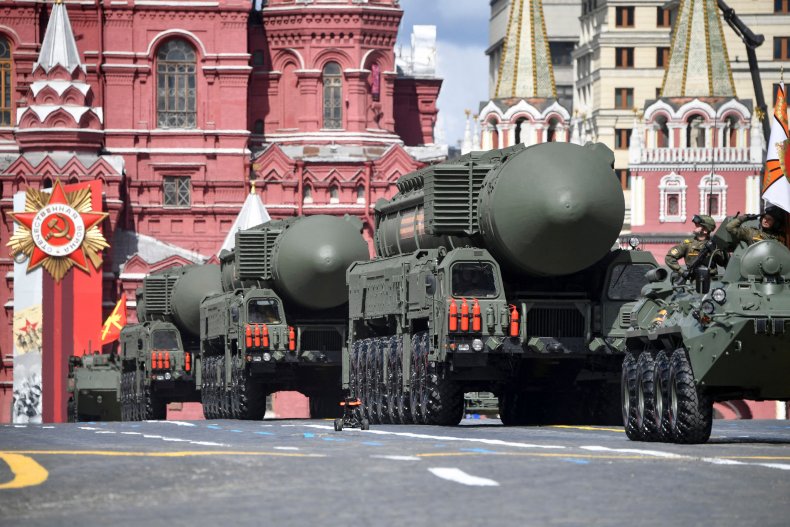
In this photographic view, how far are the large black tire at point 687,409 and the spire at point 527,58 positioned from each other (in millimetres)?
92518

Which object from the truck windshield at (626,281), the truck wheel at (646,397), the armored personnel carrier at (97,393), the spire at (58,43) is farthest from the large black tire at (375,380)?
the spire at (58,43)

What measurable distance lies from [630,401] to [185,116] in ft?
278

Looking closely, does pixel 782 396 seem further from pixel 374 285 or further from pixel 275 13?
pixel 275 13

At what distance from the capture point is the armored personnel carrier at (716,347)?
24.4 m

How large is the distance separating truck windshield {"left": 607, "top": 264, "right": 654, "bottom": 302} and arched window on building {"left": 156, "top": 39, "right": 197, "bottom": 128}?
75.2 metres

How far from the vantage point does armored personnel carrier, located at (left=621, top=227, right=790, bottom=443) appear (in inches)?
959

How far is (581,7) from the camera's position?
174 metres

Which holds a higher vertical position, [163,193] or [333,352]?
[163,193]

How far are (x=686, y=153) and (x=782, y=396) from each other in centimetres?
8901

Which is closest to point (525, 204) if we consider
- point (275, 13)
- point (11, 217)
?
point (11, 217)

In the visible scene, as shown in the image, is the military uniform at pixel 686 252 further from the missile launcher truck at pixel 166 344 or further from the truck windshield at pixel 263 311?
the missile launcher truck at pixel 166 344

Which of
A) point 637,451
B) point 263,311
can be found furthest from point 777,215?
point 263,311

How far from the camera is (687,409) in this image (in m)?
24.3

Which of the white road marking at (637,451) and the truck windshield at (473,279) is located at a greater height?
the truck windshield at (473,279)
